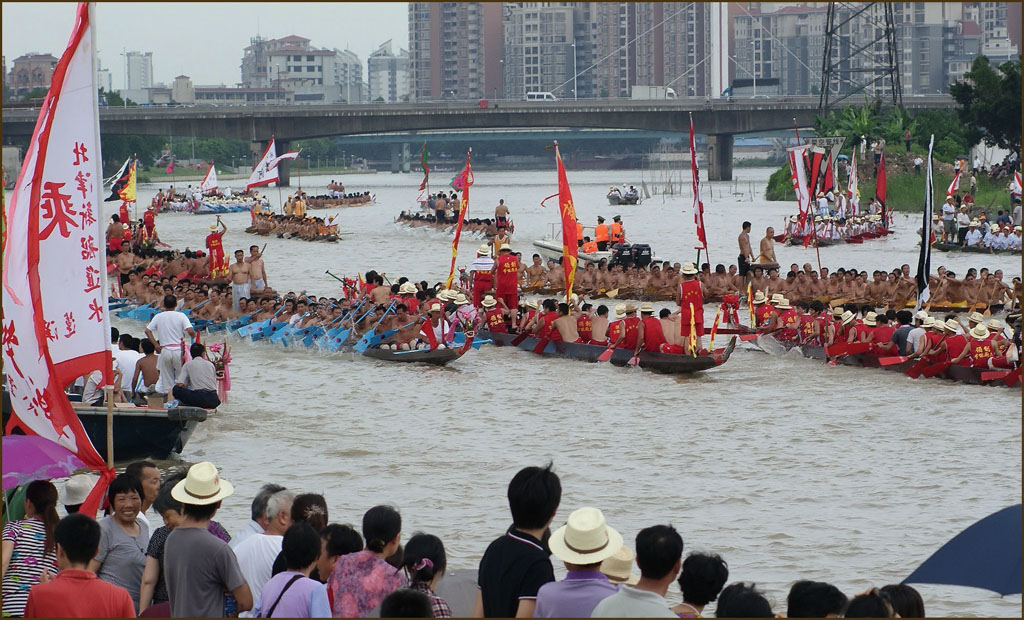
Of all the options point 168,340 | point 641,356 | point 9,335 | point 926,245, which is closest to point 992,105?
point 926,245

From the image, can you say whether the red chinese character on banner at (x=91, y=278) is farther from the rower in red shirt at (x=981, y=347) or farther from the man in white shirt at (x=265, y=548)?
the rower in red shirt at (x=981, y=347)

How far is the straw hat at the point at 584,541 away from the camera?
18.9ft

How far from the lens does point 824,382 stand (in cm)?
2077

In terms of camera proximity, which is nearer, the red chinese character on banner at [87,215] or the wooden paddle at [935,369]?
the red chinese character on banner at [87,215]

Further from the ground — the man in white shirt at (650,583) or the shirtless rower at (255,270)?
the shirtless rower at (255,270)

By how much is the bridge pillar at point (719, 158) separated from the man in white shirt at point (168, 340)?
263 feet

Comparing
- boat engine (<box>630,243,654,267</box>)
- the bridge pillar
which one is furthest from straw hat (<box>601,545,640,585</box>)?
the bridge pillar

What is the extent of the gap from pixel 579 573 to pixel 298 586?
1.47 metres

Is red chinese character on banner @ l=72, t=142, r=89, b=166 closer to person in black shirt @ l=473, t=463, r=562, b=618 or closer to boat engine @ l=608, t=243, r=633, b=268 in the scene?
person in black shirt @ l=473, t=463, r=562, b=618

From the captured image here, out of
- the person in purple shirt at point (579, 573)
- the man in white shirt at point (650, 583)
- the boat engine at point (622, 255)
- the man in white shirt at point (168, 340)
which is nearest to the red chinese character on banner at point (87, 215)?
the person in purple shirt at point (579, 573)

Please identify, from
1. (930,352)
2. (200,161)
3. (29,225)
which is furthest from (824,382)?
(200,161)

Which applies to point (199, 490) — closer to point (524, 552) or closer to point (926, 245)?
point (524, 552)

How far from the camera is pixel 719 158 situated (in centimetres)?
9412

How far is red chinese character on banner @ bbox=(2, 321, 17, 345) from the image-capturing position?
8609 millimetres
